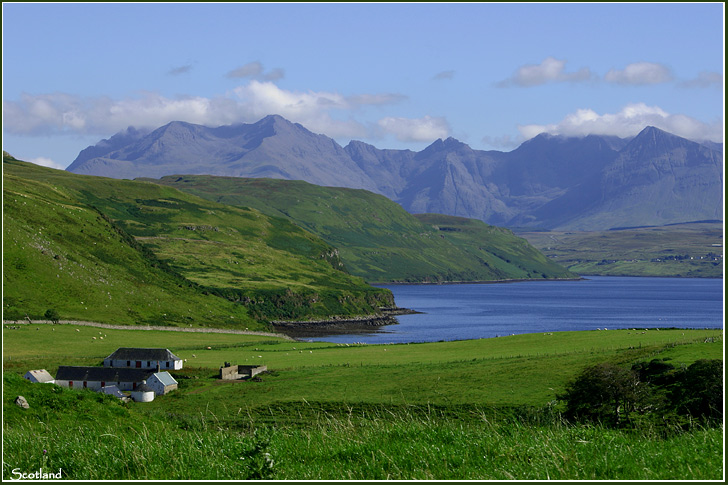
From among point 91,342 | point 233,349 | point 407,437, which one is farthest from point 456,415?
point 91,342

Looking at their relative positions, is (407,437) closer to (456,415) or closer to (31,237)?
(456,415)

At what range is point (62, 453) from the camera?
12914mm

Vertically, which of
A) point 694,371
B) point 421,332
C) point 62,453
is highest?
point 62,453

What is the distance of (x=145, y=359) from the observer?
319 feet

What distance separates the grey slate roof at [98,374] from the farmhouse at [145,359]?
12271mm

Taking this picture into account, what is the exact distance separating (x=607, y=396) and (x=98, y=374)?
58.1 metres

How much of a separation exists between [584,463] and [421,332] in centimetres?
18368

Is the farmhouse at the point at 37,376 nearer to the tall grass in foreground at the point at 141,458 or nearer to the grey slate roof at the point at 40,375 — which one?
the grey slate roof at the point at 40,375

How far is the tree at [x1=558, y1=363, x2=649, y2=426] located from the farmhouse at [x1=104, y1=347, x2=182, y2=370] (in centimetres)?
6010

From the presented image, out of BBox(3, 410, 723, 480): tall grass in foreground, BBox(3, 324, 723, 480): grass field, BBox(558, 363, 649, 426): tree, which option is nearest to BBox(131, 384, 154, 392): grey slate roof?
BBox(3, 324, 723, 480): grass field

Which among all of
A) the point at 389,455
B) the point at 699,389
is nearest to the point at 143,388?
the point at 699,389

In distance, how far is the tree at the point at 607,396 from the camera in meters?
45.0

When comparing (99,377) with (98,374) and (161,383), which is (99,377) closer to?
(98,374)

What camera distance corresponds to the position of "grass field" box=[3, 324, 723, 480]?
1163 centimetres
